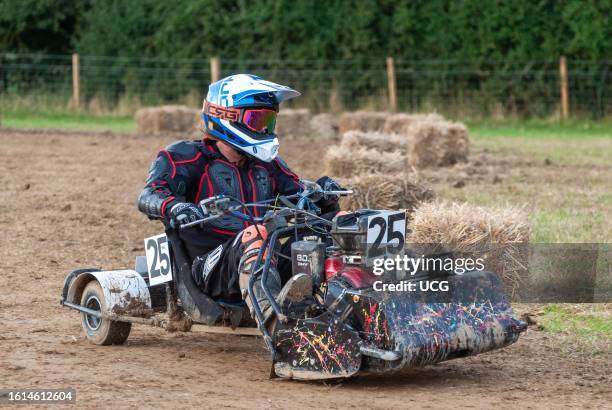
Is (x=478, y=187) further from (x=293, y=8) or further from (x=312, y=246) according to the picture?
(x=293, y=8)

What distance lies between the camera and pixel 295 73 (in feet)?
97.7

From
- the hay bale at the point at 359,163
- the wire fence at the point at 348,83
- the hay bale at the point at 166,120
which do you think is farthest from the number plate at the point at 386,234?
the wire fence at the point at 348,83

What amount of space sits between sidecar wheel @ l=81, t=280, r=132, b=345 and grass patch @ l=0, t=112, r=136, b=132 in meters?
16.8

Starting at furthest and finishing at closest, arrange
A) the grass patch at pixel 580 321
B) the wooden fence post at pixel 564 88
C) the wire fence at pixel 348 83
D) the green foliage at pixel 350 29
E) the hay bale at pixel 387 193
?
the green foliage at pixel 350 29 < the wire fence at pixel 348 83 < the wooden fence post at pixel 564 88 < the hay bale at pixel 387 193 < the grass patch at pixel 580 321

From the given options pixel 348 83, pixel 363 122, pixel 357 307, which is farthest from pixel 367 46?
pixel 357 307

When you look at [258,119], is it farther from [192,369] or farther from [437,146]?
[437,146]

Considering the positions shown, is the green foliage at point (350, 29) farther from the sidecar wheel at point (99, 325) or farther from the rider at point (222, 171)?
the sidecar wheel at point (99, 325)

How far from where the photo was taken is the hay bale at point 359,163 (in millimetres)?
14141

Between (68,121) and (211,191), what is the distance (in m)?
20.8

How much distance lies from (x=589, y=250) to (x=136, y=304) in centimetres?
465

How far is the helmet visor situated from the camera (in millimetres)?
7055

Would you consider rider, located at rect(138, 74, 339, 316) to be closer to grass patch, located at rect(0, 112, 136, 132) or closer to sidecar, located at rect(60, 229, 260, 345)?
sidecar, located at rect(60, 229, 260, 345)

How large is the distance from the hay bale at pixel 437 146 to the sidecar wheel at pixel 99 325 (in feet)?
35.3

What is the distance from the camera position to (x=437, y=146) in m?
17.9
